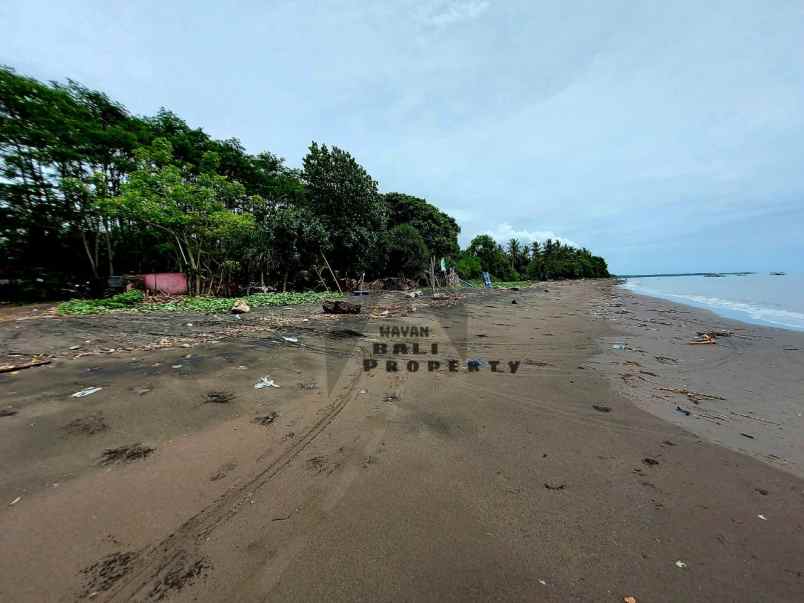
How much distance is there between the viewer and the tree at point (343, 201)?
1791cm

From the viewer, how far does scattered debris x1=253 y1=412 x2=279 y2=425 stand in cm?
288

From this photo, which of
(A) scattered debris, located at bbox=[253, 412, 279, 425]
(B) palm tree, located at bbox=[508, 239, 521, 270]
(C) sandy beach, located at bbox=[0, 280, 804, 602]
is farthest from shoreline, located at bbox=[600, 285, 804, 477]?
(B) palm tree, located at bbox=[508, 239, 521, 270]

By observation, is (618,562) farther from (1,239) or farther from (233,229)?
(1,239)

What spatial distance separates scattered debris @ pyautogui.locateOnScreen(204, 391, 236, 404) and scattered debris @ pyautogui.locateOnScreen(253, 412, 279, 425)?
1.76ft

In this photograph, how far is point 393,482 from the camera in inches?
84.3

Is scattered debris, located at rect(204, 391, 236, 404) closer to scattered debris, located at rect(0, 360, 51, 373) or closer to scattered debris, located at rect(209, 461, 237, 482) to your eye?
scattered debris, located at rect(209, 461, 237, 482)

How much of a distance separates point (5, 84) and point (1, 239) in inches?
262

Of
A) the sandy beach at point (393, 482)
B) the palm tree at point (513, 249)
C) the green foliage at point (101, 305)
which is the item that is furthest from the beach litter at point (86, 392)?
the palm tree at point (513, 249)

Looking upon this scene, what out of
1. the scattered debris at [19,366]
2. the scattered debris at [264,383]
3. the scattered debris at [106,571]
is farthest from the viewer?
the scattered debris at [19,366]

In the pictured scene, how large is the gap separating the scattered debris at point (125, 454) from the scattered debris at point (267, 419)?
0.79 m

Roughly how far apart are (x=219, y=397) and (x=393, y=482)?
2.26m

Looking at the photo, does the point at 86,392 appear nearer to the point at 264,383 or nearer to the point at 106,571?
the point at 264,383

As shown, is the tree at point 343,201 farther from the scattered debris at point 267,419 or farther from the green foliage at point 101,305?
the scattered debris at point 267,419

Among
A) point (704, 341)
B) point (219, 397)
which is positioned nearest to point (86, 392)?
point (219, 397)
